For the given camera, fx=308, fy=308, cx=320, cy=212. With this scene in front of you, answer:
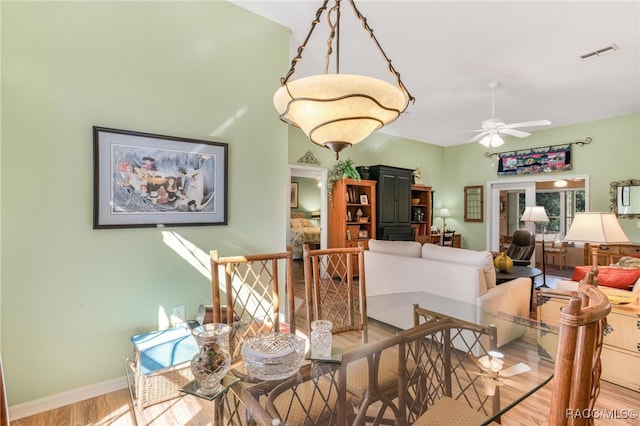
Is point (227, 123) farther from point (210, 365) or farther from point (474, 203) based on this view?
point (474, 203)

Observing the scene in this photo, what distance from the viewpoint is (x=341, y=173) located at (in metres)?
5.47

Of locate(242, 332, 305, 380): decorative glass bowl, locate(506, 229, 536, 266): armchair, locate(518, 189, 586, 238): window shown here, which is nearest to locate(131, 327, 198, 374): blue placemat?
locate(242, 332, 305, 380): decorative glass bowl

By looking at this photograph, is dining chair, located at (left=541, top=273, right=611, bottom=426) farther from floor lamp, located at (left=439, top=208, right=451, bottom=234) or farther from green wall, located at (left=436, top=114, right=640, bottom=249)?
floor lamp, located at (left=439, top=208, right=451, bottom=234)

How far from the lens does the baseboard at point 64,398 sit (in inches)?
73.2

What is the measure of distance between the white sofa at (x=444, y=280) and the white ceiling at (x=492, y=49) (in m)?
2.01

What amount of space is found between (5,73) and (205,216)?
1417mm

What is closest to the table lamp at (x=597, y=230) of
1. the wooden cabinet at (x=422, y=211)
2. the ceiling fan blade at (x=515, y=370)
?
the ceiling fan blade at (x=515, y=370)

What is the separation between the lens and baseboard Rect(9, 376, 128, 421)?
6.10 feet

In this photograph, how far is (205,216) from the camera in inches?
98.0

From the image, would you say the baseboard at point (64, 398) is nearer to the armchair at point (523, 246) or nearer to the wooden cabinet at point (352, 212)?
the wooden cabinet at point (352, 212)

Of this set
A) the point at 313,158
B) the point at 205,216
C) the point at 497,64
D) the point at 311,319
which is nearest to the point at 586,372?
the point at 311,319

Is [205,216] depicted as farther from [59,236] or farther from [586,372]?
[586,372]

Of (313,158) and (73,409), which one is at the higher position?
(313,158)

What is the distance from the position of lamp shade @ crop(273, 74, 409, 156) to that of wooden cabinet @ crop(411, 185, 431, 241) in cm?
574
